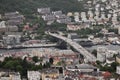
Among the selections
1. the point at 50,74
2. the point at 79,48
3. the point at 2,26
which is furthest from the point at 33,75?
the point at 2,26

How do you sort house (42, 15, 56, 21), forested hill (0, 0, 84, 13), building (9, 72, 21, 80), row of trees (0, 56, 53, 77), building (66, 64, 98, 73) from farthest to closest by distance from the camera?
forested hill (0, 0, 84, 13), house (42, 15, 56, 21), building (66, 64, 98, 73), row of trees (0, 56, 53, 77), building (9, 72, 21, 80)

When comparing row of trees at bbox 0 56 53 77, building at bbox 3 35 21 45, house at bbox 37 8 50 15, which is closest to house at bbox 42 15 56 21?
house at bbox 37 8 50 15

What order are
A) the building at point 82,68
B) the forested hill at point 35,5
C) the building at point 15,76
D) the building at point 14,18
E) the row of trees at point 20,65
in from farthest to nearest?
the forested hill at point 35,5 → the building at point 14,18 → the building at point 82,68 → the row of trees at point 20,65 → the building at point 15,76

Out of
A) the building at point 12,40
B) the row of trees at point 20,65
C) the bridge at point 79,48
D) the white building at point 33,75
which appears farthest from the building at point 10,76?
the building at point 12,40

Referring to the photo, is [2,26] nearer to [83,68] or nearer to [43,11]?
[43,11]

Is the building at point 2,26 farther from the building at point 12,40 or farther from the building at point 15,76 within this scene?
the building at point 15,76

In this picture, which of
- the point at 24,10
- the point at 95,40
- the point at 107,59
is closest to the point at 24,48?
the point at 95,40

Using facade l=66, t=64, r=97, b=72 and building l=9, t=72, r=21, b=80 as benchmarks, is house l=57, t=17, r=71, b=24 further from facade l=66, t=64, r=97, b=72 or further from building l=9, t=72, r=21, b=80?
building l=9, t=72, r=21, b=80

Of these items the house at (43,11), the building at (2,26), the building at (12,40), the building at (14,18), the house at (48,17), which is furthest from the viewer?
the house at (43,11)
